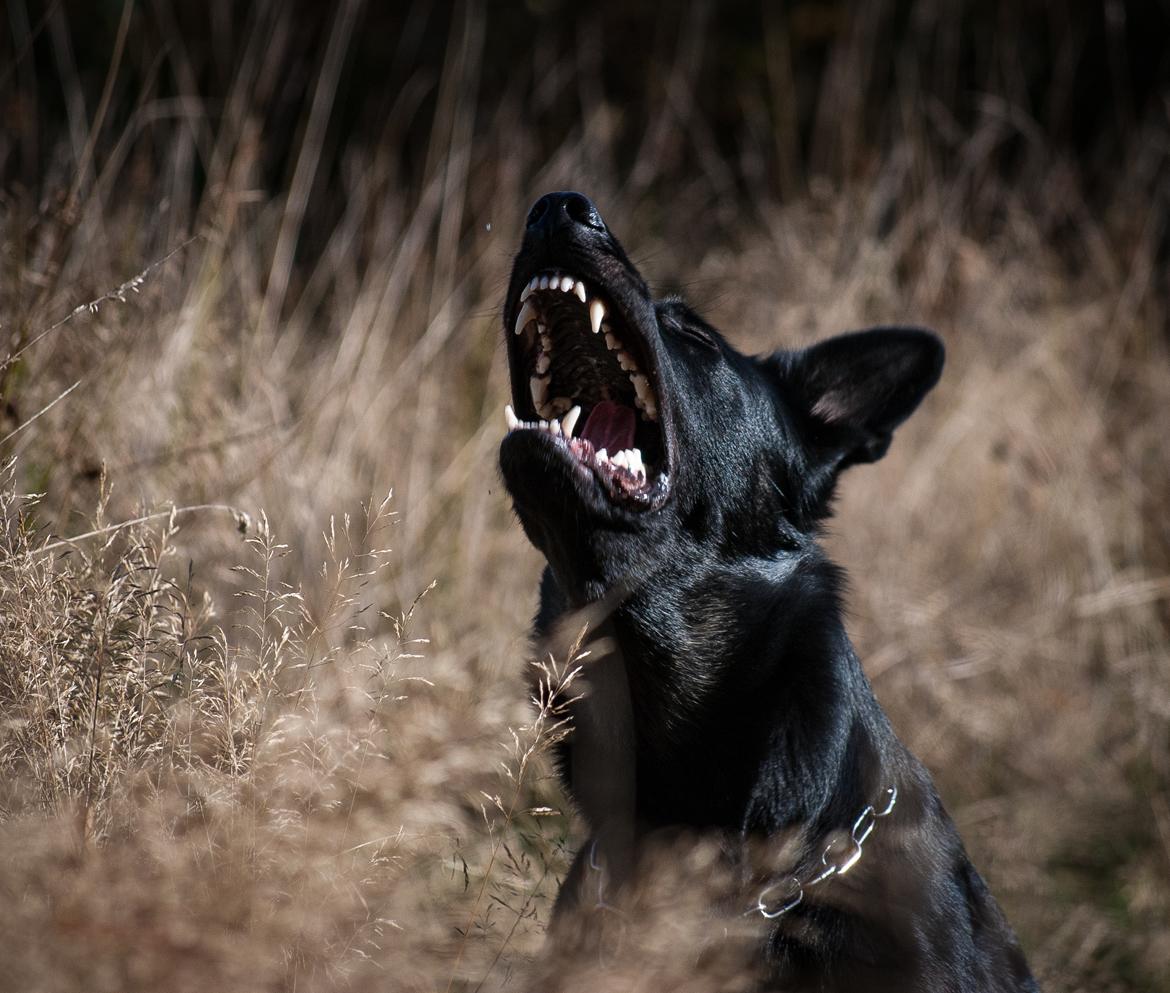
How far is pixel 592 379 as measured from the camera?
123 inches

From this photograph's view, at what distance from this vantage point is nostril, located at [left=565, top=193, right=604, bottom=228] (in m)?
2.75

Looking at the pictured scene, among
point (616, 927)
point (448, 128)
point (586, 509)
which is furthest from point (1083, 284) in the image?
point (616, 927)

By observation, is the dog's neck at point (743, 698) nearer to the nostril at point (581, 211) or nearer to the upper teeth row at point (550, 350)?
the upper teeth row at point (550, 350)

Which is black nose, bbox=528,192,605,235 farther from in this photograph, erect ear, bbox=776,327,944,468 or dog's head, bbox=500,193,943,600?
erect ear, bbox=776,327,944,468

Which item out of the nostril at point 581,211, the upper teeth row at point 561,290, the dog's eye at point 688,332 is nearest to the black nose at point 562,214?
the nostril at point 581,211

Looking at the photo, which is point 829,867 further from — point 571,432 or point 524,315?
point 524,315

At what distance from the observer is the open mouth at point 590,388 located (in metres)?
2.71

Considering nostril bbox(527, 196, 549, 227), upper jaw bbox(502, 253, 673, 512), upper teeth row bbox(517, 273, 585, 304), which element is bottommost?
upper jaw bbox(502, 253, 673, 512)

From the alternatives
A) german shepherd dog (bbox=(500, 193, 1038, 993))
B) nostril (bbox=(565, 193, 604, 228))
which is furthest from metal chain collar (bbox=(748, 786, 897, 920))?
nostril (bbox=(565, 193, 604, 228))

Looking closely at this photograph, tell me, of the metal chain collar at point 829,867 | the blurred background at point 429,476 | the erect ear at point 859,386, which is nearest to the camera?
the blurred background at point 429,476

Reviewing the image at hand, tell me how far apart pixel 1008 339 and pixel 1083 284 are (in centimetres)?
81

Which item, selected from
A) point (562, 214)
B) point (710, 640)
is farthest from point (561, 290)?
point (710, 640)

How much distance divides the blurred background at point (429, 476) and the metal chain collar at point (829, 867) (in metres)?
0.33

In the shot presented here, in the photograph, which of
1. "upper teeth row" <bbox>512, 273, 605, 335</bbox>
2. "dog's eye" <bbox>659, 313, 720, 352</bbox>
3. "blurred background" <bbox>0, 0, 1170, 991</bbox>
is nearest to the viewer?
"blurred background" <bbox>0, 0, 1170, 991</bbox>
